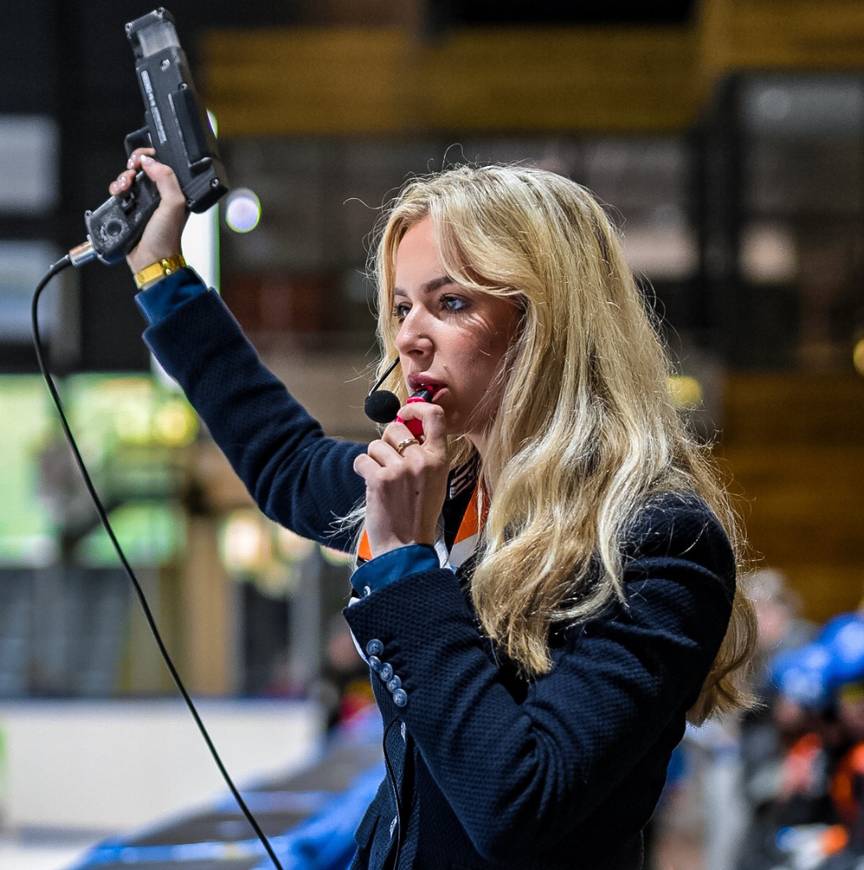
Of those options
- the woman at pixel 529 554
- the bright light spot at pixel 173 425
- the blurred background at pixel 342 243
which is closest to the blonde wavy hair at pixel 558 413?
the woman at pixel 529 554

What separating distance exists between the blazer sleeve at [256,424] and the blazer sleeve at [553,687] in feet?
1.36

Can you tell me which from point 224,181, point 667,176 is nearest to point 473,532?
point 224,181

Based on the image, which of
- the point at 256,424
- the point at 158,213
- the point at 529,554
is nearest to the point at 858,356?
the point at 256,424

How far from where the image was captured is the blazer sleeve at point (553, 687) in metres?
1.19

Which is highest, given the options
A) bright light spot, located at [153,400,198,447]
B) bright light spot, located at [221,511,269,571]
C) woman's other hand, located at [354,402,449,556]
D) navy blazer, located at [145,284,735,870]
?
woman's other hand, located at [354,402,449,556]

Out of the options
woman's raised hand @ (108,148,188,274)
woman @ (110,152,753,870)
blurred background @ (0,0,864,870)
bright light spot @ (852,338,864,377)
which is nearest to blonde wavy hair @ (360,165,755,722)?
woman @ (110,152,753,870)

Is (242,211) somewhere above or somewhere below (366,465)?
above

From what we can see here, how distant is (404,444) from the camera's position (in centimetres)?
128

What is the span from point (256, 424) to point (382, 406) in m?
0.32

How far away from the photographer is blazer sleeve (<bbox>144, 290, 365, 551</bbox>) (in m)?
1.68

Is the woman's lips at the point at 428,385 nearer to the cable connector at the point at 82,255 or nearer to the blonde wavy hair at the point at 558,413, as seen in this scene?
the blonde wavy hair at the point at 558,413

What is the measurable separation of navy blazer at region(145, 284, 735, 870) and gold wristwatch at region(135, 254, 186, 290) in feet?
1.75

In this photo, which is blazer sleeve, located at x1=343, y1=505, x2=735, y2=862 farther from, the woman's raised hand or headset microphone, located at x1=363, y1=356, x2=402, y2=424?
the woman's raised hand

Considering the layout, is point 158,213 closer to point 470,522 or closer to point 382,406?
point 382,406
